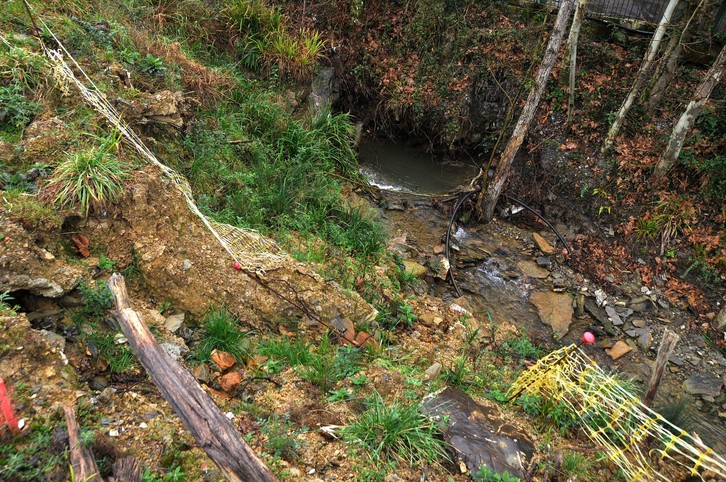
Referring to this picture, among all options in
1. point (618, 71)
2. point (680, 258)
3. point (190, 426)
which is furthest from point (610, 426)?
point (618, 71)

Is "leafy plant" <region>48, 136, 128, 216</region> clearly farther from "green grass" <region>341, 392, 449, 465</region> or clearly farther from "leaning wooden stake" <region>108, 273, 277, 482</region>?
"green grass" <region>341, 392, 449, 465</region>

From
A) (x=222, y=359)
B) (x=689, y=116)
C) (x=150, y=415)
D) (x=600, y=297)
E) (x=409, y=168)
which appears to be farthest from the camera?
(x=409, y=168)

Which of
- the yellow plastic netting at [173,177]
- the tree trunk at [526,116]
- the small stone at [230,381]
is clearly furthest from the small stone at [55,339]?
the tree trunk at [526,116]

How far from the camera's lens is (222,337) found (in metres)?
3.53

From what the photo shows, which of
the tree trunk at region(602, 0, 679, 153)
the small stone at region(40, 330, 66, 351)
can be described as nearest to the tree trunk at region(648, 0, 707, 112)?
the tree trunk at region(602, 0, 679, 153)

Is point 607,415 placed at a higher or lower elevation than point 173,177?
lower

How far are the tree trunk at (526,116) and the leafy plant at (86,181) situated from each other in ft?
16.6

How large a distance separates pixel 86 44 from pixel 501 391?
5354 millimetres

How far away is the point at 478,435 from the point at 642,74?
19.7 feet

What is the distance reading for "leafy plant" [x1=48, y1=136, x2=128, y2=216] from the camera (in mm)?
3439

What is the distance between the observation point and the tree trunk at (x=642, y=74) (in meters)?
6.50

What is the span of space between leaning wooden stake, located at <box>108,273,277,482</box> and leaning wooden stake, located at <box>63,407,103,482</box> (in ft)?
1.26

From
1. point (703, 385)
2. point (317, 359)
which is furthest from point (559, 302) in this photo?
point (317, 359)

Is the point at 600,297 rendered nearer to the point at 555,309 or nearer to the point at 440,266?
the point at 555,309
